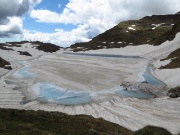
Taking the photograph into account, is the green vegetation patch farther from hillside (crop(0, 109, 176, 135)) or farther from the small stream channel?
the small stream channel

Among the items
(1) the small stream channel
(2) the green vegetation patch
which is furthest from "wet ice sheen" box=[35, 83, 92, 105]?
(2) the green vegetation patch

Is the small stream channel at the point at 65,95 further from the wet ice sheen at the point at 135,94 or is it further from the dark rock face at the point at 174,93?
the dark rock face at the point at 174,93

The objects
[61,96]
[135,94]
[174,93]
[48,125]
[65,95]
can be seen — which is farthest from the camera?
[135,94]

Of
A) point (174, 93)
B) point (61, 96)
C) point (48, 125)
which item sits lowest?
point (61, 96)

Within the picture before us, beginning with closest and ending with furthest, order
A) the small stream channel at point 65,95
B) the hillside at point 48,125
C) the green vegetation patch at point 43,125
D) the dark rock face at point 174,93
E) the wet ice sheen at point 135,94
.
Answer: the green vegetation patch at point 43,125
the hillside at point 48,125
the small stream channel at point 65,95
the dark rock face at point 174,93
the wet ice sheen at point 135,94

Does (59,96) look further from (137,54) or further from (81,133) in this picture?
(137,54)

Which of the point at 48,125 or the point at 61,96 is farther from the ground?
the point at 48,125

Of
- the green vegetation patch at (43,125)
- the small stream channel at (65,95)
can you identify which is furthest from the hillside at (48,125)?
the small stream channel at (65,95)

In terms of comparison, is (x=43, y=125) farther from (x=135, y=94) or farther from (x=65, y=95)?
(x=135, y=94)

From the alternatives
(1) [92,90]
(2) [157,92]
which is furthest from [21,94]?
(2) [157,92]

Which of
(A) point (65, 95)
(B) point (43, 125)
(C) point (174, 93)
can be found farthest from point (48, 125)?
(C) point (174, 93)

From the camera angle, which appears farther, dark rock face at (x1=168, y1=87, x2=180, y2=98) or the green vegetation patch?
dark rock face at (x1=168, y1=87, x2=180, y2=98)
